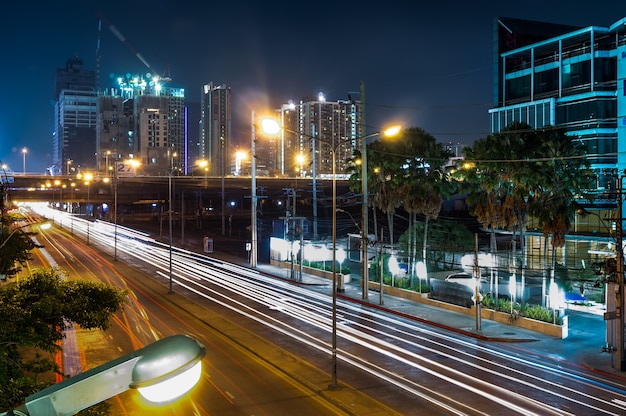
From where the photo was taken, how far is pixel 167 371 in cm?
287

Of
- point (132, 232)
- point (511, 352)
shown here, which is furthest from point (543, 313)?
point (132, 232)

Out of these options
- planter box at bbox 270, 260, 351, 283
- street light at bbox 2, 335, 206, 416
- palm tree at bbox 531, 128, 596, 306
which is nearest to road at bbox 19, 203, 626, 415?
planter box at bbox 270, 260, 351, 283

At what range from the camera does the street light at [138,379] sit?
9.45 feet

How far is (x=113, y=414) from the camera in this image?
1855 centimetres

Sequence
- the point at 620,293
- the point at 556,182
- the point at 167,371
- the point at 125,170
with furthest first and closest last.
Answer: the point at 125,170, the point at 556,182, the point at 620,293, the point at 167,371

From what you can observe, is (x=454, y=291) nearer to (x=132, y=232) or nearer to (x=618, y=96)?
(x=618, y=96)

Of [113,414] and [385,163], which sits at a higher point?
[385,163]

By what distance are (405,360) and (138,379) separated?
78.2ft

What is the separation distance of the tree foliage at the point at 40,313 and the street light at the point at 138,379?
6.62 meters

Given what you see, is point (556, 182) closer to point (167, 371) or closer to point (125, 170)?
point (167, 371)

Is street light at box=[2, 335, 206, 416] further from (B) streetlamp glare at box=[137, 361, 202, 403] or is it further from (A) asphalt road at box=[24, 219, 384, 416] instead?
(A) asphalt road at box=[24, 219, 384, 416]

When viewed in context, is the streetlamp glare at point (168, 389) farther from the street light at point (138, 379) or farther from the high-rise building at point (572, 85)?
the high-rise building at point (572, 85)

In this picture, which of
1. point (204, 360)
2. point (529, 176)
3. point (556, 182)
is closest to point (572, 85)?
point (556, 182)

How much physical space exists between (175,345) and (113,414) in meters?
17.5
